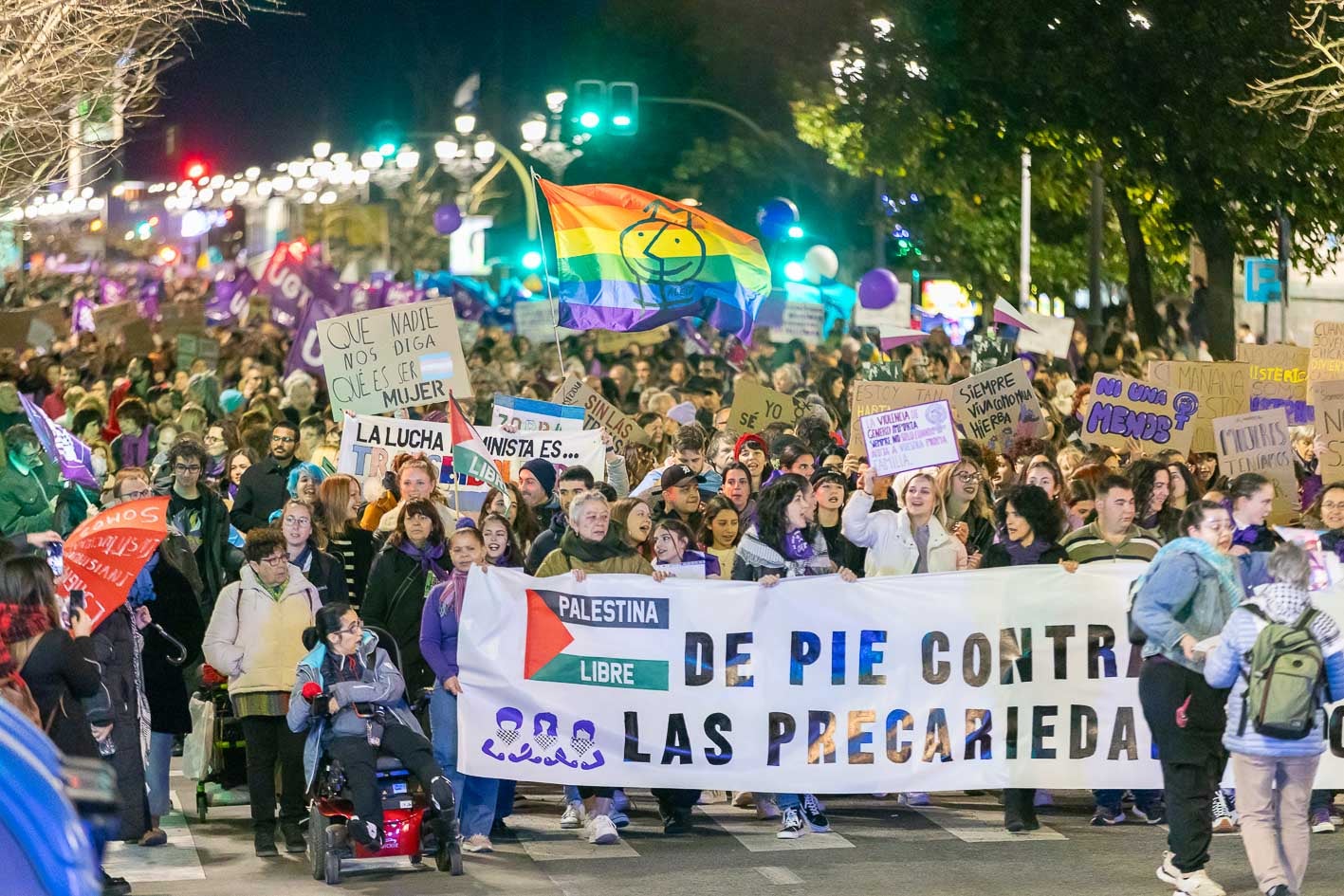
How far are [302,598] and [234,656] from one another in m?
0.42

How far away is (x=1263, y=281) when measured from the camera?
25.6 m

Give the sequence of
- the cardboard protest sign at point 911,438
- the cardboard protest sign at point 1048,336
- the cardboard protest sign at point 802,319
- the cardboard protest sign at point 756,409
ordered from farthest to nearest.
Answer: the cardboard protest sign at point 802,319 → the cardboard protest sign at point 1048,336 → the cardboard protest sign at point 756,409 → the cardboard protest sign at point 911,438

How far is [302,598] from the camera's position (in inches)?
395

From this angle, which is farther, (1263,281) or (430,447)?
(1263,281)

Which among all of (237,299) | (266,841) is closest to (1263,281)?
(237,299)

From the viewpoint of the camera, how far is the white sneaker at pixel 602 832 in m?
10.1

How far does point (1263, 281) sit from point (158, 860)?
740 inches

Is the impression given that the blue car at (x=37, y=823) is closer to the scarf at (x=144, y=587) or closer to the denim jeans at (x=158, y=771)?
the scarf at (x=144, y=587)

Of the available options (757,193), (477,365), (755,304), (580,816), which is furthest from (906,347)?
(757,193)

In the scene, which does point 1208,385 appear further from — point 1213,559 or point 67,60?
point 67,60

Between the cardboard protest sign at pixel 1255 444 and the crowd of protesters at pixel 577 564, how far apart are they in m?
0.38

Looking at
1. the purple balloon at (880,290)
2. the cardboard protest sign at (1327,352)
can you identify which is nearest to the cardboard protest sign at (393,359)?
the cardboard protest sign at (1327,352)

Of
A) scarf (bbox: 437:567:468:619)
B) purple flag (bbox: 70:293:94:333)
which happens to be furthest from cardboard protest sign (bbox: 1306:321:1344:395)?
purple flag (bbox: 70:293:94:333)

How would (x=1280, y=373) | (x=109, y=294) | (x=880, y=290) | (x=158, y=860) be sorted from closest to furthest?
1. (x=158, y=860)
2. (x=1280, y=373)
3. (x=880, y=290)
4. (x=109, y=294)
